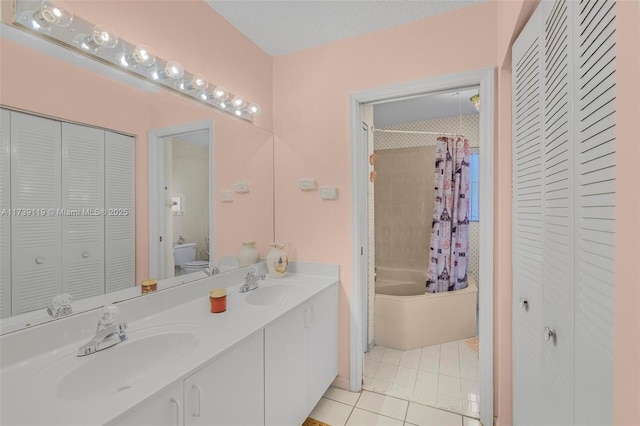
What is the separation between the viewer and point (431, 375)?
85.4 inches

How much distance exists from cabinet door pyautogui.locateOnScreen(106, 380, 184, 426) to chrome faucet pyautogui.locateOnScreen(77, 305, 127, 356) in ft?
1.25

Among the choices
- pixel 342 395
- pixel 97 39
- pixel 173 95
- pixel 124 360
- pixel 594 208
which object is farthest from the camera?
pixel 342 395

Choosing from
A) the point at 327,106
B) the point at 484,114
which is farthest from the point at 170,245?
the point at 484,114

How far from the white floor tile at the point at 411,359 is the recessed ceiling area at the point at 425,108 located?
2.41m

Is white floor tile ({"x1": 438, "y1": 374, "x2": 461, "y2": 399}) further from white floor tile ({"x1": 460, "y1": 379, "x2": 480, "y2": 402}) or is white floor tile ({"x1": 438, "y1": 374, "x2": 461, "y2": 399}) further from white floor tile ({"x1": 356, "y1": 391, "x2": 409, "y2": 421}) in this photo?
white floor tile ({"x1": 356, "y1": 391, "x2": 409, "y2": 421})

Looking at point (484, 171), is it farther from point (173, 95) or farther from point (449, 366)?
point (173, 95)

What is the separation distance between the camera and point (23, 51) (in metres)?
0.98

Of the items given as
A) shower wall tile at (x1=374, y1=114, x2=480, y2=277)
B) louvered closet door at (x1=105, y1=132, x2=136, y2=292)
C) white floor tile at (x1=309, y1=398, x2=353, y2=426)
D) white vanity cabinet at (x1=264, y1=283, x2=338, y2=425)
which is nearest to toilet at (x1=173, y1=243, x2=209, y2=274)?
louvered closet door at (x1=105, y1=132, x2=136, y2=292)

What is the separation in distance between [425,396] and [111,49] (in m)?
2.62

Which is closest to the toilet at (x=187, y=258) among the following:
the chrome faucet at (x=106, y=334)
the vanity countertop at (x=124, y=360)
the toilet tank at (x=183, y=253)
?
the toilet tank at (x=183, y=253)

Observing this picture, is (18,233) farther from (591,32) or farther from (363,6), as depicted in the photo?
(363,6)

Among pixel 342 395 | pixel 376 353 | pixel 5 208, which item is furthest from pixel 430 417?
pixel 5 208

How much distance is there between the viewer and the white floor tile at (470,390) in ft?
6.27

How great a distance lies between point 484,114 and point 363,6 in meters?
0.96
